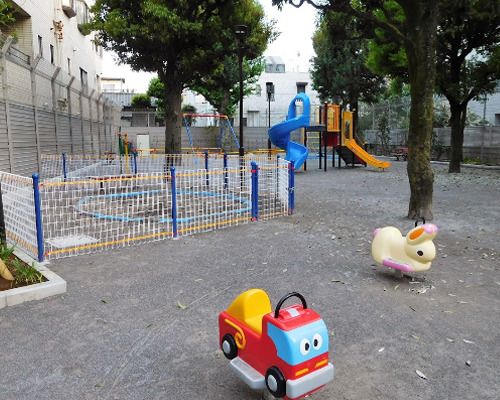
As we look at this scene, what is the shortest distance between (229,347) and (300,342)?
0.70 meters

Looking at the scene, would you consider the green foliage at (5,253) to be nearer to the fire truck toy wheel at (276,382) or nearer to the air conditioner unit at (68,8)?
the fire truck toy wheel at (276,382)

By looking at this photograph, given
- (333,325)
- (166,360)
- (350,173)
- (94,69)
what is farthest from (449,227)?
(94,69)

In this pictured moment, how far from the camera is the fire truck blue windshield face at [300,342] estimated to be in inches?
104

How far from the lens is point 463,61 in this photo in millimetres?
18375

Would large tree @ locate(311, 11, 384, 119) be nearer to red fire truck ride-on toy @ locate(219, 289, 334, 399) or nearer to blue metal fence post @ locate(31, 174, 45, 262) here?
blue metal fence post @ locate(31, 174, 45, 262)

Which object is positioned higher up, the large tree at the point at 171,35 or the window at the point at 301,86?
the window at the point at 301,86

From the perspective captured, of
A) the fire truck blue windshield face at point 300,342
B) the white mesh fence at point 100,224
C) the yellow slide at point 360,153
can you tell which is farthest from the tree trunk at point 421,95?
the yellow slide at point 360,153

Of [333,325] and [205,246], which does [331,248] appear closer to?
[205,246]

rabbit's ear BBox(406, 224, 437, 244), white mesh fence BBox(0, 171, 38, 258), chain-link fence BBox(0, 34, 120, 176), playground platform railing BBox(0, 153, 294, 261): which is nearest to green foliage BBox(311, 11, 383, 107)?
chain-link fence BBox(0, 34, 120, 176)

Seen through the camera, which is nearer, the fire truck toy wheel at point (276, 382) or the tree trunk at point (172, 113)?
the fire truck toy wheel at point (276, 382)

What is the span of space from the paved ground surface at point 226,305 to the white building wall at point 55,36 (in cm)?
1421

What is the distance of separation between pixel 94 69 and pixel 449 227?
108 ft

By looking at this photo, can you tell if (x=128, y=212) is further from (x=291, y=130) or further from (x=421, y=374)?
(x=291, y=130)

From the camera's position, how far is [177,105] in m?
17.0
